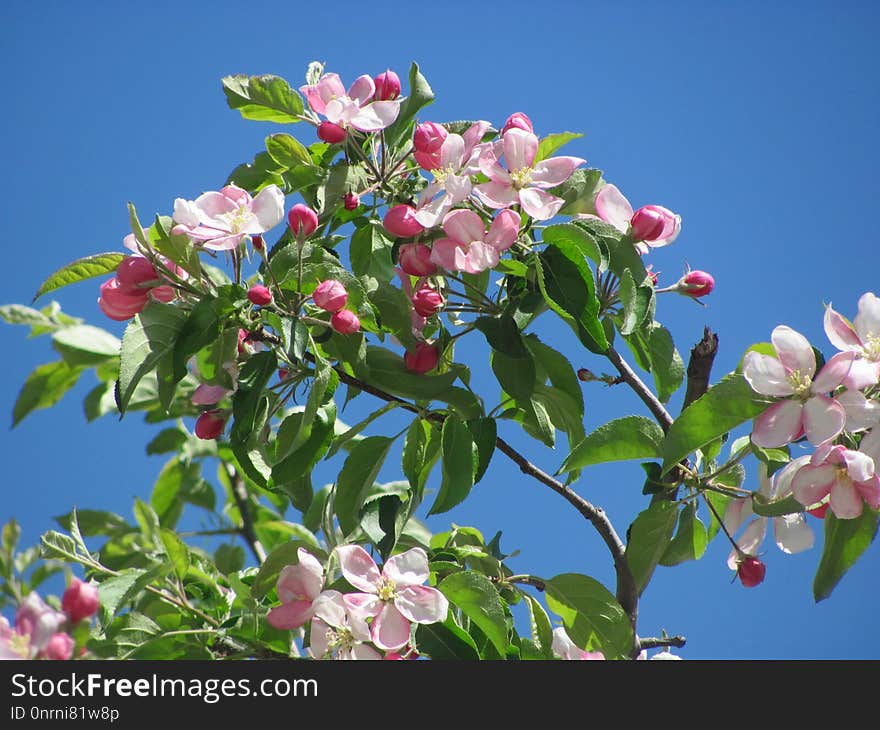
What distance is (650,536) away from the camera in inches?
66.8

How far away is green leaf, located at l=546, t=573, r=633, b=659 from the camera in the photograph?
1.72 metres

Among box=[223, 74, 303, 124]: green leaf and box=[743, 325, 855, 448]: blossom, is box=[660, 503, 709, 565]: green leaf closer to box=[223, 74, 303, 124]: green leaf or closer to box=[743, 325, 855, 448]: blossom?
box=[743, 325, 855, 448]: blossom

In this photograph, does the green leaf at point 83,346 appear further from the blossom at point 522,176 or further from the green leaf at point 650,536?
the green leaf at point 650,536

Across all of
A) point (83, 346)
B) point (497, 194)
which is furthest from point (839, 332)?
point (83, 346)

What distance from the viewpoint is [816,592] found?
1.58 m

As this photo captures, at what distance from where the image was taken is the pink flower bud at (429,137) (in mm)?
1731

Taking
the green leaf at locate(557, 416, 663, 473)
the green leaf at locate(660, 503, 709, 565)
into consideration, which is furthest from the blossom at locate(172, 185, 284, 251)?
the green leaf at locate(660, 503, 709, 565)

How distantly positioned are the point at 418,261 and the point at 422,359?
14 cm

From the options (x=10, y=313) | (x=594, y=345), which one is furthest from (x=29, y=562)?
(x=594, y=345)

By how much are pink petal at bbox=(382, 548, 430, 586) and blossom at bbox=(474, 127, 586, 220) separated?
0.49 meters

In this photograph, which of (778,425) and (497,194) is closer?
(778,425)

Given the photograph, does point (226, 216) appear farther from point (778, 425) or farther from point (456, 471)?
point (778, 425)

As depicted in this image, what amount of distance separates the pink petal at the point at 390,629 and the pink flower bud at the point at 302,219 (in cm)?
52
